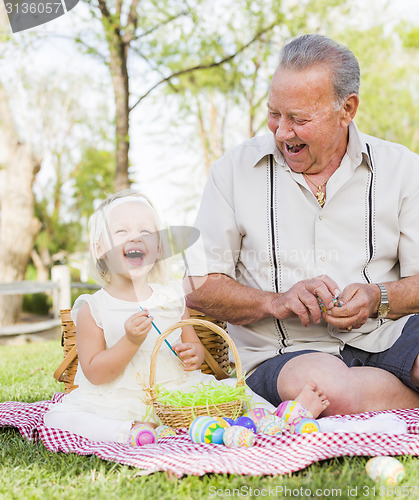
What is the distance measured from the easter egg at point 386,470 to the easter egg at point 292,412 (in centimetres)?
42

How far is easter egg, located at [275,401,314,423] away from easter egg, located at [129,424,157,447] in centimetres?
48

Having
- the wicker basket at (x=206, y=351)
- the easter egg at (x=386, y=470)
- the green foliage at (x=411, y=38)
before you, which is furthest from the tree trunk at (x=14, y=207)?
the green foliage at (x=411, y=38)

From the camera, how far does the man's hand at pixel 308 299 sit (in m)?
2.43

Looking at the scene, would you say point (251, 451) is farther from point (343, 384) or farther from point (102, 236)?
point (102, 236)

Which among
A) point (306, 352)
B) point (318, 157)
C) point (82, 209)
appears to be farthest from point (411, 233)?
point (82, 209)

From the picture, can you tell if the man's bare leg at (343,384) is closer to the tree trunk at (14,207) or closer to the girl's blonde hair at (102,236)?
the girl's blonde hair at (102,236)

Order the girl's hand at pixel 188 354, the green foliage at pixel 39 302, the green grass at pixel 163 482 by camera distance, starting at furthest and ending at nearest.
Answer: the green foliage at pixel 39 302 → the girl's hand at pixel 188 354 → the green grass at pixel 163 482

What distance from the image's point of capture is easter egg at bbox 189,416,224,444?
2127 millimetres

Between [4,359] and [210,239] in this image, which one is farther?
[4,359]

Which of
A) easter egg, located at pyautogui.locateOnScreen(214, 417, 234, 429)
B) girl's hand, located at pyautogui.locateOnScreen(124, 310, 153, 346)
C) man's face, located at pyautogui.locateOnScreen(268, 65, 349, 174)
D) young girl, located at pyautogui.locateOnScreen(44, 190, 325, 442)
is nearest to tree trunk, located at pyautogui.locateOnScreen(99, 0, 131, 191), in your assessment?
young girl, located at pyautogui.locateOnScreen(44, 190, 325, 442)

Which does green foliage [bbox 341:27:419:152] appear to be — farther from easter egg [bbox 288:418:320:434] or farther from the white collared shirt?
easter egg [bbox 288:418:320:434]

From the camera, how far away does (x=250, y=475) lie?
1819 mm

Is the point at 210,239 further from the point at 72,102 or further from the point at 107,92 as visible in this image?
the point at 72,102

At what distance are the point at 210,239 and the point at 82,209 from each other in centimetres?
2366
